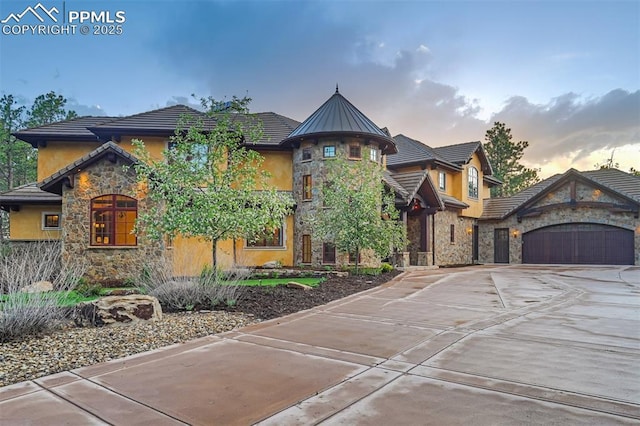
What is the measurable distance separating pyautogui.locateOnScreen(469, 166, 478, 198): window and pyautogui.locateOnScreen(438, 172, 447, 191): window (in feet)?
8.27

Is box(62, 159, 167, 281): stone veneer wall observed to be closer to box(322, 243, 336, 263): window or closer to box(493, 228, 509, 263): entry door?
box(322, 243, 336, 263): window

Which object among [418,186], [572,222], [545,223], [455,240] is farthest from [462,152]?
[418,186]

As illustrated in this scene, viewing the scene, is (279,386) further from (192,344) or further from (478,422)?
(192,344)

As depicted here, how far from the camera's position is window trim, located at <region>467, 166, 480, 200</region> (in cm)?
2714

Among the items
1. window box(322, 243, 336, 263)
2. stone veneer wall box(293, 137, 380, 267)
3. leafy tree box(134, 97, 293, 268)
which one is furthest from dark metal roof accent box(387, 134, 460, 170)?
leafy tree box(134, 97, 293, 268)

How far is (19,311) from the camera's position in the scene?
620 centimetres

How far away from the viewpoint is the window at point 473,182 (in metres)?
27.4

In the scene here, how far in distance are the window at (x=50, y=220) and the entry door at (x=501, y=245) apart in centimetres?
2553

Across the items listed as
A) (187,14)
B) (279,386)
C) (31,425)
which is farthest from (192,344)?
(187,14)

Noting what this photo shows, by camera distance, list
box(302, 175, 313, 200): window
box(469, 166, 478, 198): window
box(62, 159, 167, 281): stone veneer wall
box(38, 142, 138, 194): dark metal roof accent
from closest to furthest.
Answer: box(38, 142, 138, 194): dark metal roof accent
box(62, 159, 167, 281): stone veneer wall
box(302, 175, 313, 200): window
box(469, 166, 478, 198): window

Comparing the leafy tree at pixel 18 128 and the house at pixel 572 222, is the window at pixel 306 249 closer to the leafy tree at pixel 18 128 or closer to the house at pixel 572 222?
the house at pixel 572 222

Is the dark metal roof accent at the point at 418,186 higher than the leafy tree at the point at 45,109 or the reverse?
the reverse

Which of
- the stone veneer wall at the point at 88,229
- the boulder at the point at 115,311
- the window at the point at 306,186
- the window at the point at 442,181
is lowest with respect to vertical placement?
the boulder at the point at 115,311

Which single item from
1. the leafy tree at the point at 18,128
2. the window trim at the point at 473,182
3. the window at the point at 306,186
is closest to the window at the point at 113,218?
the window at the point at 306,186
